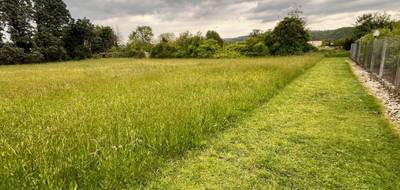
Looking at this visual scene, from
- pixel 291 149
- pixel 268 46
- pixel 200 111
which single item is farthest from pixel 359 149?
pixel 268 46

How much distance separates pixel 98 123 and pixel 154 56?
35.7m

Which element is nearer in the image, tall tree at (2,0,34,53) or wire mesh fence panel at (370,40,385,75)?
wire mesh fence panel at (370,40,385,75)

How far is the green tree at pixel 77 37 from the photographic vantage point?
124 feet

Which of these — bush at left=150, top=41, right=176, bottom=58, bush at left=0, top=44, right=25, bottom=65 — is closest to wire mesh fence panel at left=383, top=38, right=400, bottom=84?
bush at left=150, top=41, right=176, bottom=58

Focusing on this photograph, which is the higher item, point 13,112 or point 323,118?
point 13,112

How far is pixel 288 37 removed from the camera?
3170 centimetres

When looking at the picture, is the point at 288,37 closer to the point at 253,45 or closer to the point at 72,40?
the point at 253,45

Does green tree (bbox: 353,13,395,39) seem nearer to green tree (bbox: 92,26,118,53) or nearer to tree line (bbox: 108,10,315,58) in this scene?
tree line (bbox: 108,10,315,58)

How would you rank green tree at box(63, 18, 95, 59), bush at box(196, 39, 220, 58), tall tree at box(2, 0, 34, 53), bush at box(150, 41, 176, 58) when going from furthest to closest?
green tree at box(63, 18, 95, 59), bush at box(150, 41, 176, 58), bush at box(196, 39, 220, 58), tall tree at box(2, 0, 34, 53)

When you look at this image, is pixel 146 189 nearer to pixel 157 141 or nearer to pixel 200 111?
pixel 157 141

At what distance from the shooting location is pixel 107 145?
2.94m

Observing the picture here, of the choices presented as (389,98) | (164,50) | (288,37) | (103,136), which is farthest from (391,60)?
(164,50)

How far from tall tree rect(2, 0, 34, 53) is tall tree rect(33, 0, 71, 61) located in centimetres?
104

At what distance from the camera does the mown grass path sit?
2.61 m
